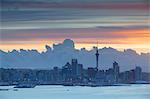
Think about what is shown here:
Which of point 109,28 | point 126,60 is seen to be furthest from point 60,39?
point 126,60

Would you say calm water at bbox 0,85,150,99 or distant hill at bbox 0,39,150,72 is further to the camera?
distant hill at bbox 0,39,150,72

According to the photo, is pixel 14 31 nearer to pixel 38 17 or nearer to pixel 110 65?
pixel 38 17

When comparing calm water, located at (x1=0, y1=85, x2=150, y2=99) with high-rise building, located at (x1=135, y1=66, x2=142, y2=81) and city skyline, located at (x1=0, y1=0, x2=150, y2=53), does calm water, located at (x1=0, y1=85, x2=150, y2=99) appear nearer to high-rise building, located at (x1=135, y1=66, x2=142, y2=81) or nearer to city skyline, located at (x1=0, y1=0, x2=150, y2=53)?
high-rise building, located at (x1=135, y1=66, x2=142, y2=81)

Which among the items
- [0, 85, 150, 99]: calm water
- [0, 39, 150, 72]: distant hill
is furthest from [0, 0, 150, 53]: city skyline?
[0, 85, 150, 99]: calm water

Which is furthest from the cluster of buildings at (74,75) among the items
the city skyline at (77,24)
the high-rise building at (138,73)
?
the city skyline at (77,24)

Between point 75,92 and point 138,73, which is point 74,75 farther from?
point 138,73

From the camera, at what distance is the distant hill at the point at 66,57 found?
1949mm

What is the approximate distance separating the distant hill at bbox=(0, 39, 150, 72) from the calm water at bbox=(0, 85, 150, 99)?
165 mm

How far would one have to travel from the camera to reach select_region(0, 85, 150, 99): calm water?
1.84 meters

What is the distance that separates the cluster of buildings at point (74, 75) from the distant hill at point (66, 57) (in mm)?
33

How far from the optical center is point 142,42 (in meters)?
2.04

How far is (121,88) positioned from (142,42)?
1.19 feet

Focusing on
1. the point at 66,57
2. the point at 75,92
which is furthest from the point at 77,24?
the point at 75,92

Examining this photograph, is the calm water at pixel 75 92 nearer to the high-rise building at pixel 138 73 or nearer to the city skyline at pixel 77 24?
the high-rise building at pixel 138 73
